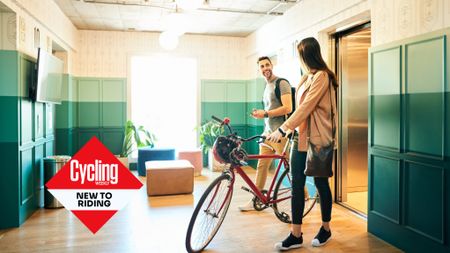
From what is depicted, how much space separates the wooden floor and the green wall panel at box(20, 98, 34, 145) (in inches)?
31.2

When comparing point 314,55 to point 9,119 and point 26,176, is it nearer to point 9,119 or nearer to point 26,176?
point 9,119

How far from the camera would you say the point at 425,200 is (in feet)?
8.66

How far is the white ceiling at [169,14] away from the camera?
4.90m

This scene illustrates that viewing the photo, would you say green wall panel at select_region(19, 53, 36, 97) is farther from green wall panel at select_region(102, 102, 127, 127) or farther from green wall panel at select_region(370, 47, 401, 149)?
green wall panel at select_region(370, 47, 401, 149)

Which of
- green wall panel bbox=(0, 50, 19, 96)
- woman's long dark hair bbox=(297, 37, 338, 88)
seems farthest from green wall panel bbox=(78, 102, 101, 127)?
woman's long dark hair bbox=(297, 37, 338, 88)

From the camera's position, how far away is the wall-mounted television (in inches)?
144

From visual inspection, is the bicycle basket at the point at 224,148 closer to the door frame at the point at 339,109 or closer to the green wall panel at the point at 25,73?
the door frame at the point at 339,109

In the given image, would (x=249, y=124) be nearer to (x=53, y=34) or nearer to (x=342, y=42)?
(x=342, y=42)

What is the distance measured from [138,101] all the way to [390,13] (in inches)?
190

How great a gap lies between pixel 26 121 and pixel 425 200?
3.53 m

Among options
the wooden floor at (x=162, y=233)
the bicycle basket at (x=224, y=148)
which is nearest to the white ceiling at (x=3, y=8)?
the wooden floor at (x=162, y=233)

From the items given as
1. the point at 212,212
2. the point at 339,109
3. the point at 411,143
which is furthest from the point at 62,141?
the point at 411,143

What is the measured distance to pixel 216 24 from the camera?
6102mm

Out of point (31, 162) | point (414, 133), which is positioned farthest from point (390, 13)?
point (31, 162)
